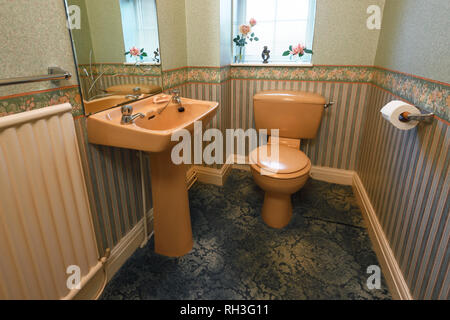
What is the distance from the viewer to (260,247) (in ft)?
5.35

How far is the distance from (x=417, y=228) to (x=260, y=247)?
83 cm

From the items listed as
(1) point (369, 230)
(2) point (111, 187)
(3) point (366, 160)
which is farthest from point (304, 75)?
(2) point (111, 187)

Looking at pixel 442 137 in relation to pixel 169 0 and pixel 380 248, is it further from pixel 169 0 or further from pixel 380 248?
pixel 169 0

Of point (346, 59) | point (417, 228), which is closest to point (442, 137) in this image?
point (417, 228)

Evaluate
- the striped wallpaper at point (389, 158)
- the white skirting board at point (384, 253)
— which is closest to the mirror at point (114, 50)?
the striped wallpaper at point (389, 158)

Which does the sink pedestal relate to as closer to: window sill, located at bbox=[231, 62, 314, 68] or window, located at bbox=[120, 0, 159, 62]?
window, located at bbox=[120, 0, 159, 62]

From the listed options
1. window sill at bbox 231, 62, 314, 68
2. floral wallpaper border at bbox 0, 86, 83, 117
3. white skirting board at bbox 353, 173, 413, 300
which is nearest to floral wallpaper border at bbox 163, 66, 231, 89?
window sill at bbox 231, 62, 314, 68

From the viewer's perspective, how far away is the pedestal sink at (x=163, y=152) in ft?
3.66

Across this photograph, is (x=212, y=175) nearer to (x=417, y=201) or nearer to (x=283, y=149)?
(x=283, y=149)

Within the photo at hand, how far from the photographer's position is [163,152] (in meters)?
1.34

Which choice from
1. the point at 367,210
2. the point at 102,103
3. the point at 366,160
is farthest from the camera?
the point at 366,160

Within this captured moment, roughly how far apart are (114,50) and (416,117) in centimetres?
143

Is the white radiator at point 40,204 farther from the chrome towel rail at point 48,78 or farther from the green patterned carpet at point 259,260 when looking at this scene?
the green patterned carpet at point 259,260

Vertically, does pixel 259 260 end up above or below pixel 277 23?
below
